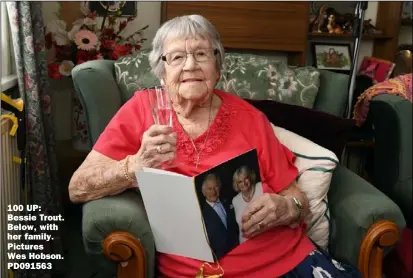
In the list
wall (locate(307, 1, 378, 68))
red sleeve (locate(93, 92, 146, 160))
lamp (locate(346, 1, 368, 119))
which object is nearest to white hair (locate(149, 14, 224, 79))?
red sleeve (locate(93, 92, 146, 160))

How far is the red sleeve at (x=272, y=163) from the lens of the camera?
1.02 meters

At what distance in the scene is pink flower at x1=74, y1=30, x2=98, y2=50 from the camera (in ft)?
4.75

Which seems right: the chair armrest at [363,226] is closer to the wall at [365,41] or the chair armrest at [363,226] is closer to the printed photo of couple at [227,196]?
the printed photo of couple at [227,196]

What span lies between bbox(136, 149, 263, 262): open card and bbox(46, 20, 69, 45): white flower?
811 mm

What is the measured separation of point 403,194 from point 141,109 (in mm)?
596

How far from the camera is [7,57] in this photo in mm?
1162

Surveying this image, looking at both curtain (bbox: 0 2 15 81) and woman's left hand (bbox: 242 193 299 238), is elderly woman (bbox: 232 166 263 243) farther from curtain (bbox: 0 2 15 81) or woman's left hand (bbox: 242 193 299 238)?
curtain (bbox: 0 2 15 81)

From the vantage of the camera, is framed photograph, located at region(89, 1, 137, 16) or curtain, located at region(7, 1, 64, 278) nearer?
curtain, located at region(7, 1, 64, 278)

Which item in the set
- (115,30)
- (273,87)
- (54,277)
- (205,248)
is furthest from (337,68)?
(54,277)

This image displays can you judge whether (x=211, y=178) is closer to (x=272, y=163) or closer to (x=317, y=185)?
(x=272, y=163)

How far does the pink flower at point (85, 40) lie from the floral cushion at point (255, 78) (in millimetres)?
146

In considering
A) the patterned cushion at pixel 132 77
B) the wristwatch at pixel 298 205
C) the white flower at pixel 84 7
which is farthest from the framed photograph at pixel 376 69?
the white flower at pixel 84 7

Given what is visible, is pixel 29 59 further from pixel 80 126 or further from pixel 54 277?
pixel 54 277

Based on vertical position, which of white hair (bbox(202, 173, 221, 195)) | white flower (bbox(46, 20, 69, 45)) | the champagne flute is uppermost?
white flower (bbox(46, 20, 69, 45))
